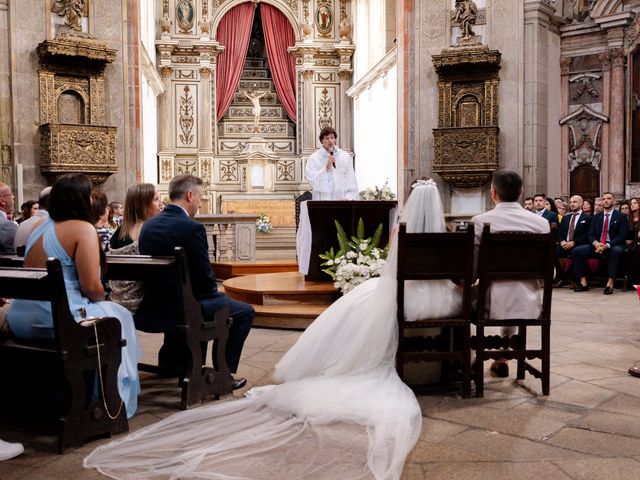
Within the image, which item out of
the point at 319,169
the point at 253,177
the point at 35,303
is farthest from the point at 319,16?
the point at 35,303

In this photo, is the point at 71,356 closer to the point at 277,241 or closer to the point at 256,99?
the point at 277,241

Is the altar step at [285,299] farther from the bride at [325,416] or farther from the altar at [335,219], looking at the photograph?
the bride at [325,416]

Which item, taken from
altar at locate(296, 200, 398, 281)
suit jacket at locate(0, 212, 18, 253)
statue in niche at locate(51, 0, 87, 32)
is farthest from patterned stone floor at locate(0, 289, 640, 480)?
statue in niche at locate(51, 0, 87, 32)

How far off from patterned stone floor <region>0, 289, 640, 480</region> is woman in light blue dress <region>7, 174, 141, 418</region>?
0.55 metres

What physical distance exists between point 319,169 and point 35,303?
4721 mm

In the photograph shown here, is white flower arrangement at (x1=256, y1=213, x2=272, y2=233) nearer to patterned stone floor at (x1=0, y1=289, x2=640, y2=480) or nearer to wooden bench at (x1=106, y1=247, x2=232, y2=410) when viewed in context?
patterned stone floor at (x1=0, y1=289, x2=640, y2=480)

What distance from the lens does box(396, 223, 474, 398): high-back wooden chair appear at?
12.8 feet

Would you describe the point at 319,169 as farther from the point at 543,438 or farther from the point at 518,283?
the point at 543,438

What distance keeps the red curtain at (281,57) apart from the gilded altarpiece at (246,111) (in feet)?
0.87

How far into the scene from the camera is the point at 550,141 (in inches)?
476

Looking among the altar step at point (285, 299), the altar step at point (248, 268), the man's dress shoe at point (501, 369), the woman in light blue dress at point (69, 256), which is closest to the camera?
the woman in light blue dress at point (69, 256)

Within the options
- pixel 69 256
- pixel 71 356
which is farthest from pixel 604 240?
pixel 71 356

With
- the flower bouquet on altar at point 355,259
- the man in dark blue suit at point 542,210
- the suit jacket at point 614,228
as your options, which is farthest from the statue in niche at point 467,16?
the flower bouquet on altar at point 355,259

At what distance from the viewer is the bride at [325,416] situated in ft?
9.45
